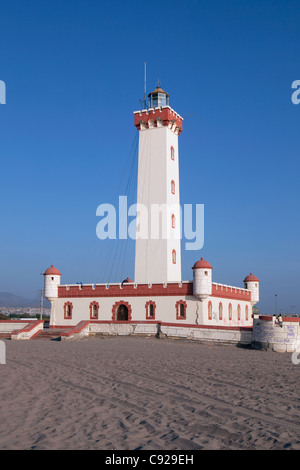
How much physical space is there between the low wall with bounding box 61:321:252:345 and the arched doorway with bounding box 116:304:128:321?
2.88 meters

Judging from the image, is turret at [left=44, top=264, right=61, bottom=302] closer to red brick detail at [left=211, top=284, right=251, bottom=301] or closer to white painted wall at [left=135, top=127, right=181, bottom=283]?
white painted wall at [left=135, top=127, right=181, bottom=283]

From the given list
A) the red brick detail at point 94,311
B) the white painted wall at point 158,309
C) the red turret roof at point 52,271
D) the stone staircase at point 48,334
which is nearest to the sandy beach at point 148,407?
the white painted wall at point 158,309

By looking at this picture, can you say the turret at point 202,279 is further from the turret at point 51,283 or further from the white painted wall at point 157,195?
the turret at point 51,283

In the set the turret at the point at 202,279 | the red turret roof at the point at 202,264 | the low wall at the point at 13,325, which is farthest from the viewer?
the low wall at the point at 13,325

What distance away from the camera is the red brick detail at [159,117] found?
4000 cm

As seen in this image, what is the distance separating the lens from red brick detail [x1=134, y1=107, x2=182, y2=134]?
131 ft

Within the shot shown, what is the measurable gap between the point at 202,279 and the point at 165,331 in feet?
15.3

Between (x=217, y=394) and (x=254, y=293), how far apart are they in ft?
121

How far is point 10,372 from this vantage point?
1451 cm

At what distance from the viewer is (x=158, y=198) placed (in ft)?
127

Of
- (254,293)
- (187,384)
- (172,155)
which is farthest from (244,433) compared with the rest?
(254,293)

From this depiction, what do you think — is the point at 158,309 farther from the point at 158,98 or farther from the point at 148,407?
the point at 148,407
